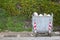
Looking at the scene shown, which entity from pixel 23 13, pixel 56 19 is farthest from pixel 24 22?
pixel 56 19

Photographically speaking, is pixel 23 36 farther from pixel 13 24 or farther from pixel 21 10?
pixel 21 10

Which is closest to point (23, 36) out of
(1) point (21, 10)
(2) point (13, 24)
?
(2) point (13, 24)

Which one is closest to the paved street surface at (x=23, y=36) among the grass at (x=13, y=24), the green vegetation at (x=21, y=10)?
the grass at (x=13, y=24)

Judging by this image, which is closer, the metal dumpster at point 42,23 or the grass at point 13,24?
the metal dumpster at point 42,23

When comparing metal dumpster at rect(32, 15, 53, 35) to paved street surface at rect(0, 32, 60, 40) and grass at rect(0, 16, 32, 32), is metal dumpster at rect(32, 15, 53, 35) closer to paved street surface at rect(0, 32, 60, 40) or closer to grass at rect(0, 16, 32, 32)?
paved street surface at rect(0, 32, 60, 40)

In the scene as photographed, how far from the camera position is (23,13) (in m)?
14.7

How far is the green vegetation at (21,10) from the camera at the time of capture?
13.7m

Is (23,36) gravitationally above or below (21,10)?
below

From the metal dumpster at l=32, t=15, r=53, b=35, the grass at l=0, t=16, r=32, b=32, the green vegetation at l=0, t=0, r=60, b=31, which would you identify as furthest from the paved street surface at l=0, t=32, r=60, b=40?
the green vegetation at l=0, t=0, r=60, b=31

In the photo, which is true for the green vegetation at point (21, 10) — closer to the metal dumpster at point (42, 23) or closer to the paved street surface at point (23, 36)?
the paved street surface at point (23, 36)

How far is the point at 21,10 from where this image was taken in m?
14.8

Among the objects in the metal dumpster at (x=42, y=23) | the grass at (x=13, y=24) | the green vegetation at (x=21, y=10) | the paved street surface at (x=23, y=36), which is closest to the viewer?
the paved street surface at (x=23, y=36)

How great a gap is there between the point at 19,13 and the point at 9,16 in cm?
66

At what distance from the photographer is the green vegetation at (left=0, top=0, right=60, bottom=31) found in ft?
45.1
